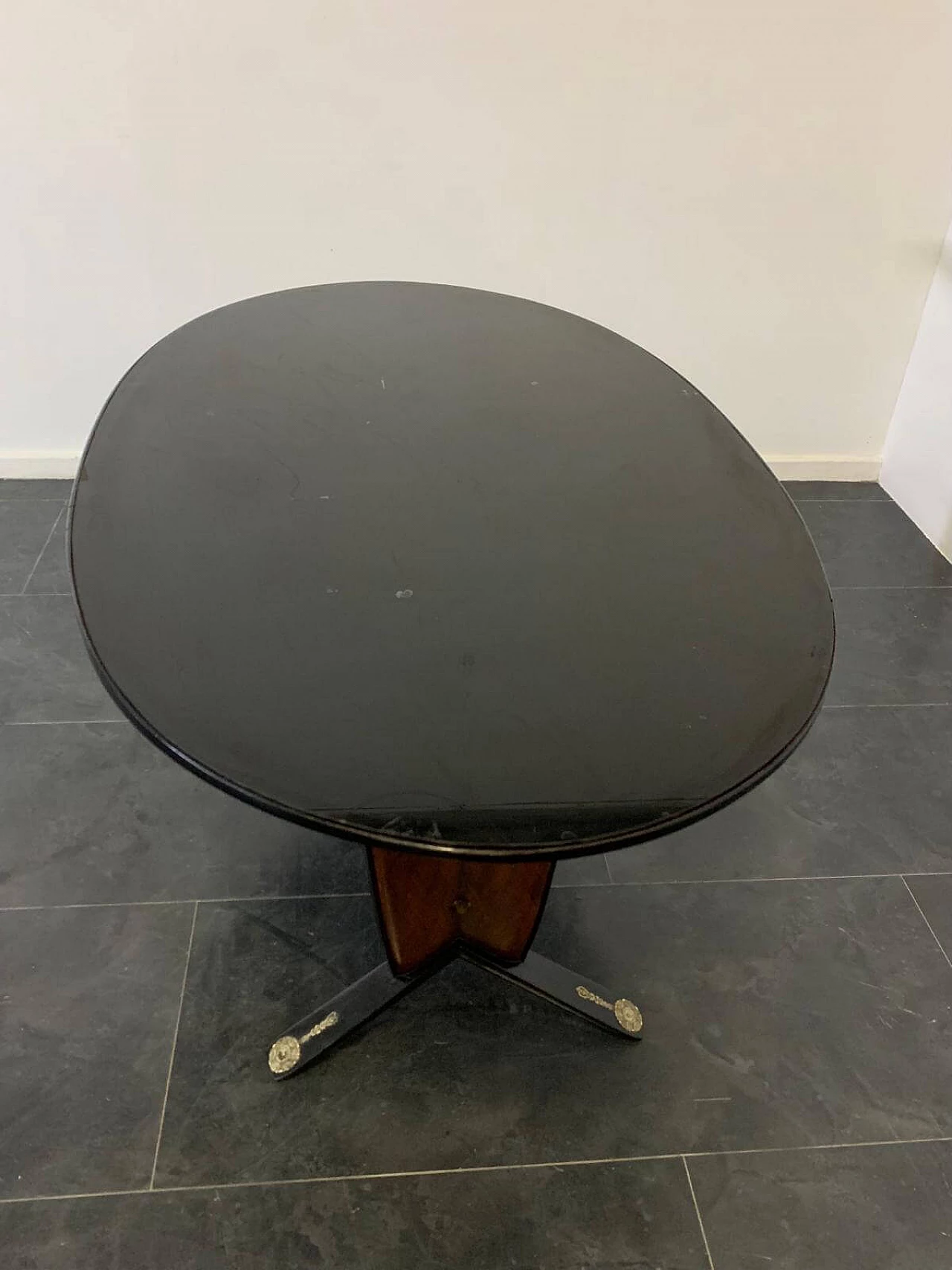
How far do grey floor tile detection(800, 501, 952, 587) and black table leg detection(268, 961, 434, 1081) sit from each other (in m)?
1.40

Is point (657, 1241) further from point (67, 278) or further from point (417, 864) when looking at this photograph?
point (67, 278)

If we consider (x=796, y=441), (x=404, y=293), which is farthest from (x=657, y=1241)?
(x=796, y=441)

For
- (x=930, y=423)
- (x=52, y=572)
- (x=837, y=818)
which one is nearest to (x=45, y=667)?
(x=52, y=572)

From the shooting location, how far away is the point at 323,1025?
4.25 feet

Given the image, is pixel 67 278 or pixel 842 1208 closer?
pixel 842 1208

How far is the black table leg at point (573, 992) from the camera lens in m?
1.34

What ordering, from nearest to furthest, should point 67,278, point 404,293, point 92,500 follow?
point 92,500, point 404,293, point 67,278

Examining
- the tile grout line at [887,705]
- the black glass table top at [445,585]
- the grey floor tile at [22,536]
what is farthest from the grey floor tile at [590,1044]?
the grey floor tile at [22,536]

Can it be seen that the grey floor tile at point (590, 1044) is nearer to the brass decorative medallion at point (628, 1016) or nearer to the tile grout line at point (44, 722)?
the brass decorative medallion at point (628, 1016)

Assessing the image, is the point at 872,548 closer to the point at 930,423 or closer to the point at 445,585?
the point at 930,423

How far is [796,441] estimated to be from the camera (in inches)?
102

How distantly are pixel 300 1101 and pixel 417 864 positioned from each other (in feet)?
1.27

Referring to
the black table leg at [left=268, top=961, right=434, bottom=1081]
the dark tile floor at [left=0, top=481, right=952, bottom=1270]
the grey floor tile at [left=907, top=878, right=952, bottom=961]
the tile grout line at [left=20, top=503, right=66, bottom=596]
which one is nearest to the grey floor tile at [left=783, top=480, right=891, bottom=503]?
the dark tile floor at [left=0, top=481, right=952, bottom=1270]

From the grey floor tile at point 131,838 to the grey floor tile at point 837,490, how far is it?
64.9 inches
